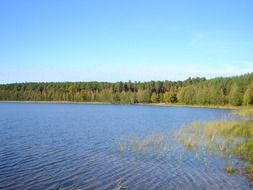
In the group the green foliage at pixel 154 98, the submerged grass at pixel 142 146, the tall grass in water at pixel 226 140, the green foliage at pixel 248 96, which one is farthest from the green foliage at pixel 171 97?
the submerged grass at pixel 142 146

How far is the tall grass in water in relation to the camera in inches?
821

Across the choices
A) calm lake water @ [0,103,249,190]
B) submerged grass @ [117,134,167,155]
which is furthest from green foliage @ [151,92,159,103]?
calm lake water @ [0,103,249,190]

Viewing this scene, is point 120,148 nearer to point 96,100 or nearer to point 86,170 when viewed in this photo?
point 86,170

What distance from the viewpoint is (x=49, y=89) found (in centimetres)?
17625

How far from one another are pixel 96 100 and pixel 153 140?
135533 mm

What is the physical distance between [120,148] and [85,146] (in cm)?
290

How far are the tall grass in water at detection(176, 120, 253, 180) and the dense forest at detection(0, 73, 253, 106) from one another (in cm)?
7510

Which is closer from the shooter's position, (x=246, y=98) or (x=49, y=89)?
(x=246, y=98)

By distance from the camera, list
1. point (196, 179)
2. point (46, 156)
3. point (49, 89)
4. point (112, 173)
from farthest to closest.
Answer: point (49, 89), point (46, 156), point (112, 173), point (196, 179)

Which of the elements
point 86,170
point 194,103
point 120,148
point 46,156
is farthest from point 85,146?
point 194,103

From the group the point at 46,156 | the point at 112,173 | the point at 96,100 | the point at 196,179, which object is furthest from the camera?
the point at 96,100

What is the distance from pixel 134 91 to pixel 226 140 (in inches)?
5596

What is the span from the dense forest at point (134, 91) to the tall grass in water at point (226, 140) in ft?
246

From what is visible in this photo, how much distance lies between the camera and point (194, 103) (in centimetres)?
12481
